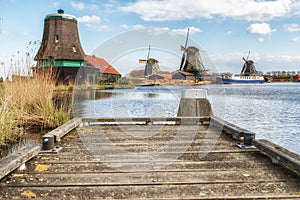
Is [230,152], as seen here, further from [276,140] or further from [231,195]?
[276,140]

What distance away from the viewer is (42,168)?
8.87 ft

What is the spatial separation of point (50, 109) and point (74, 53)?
23.0 m

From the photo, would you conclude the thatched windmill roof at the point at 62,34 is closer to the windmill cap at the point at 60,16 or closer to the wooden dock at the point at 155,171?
the windmill cap at the point at 60,16

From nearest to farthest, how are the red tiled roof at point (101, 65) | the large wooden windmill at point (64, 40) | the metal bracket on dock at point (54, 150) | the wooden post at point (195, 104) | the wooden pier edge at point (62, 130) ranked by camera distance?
the metal bracket on dock at point (54, 150) < the wooden pier edge at point (62, 130) < the wooden post at point (195, 104) < the large wooden windmill at point (64, 40) < the red tiled roof at point (101, 65)

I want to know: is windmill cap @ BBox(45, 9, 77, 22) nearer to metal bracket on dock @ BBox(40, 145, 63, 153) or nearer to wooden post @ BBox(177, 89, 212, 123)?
wooden post @ BBox(177, 89, 212, 123)

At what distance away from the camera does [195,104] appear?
19.0ft

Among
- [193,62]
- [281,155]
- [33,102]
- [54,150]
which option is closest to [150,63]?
[33,102]

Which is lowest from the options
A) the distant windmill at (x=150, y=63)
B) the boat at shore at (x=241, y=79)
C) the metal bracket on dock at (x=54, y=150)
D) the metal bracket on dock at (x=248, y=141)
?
the metal bracket on dock at (x=54, y=150)

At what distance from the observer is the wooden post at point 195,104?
5.79 meters

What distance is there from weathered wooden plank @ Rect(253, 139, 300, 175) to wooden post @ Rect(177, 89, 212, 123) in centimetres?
249

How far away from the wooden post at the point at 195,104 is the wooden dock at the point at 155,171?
1.66m

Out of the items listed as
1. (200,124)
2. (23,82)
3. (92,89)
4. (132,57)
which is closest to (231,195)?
(200,124)

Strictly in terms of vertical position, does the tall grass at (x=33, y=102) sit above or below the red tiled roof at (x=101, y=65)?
below

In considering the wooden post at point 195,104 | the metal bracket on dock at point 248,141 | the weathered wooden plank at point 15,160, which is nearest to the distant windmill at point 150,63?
the wooden post at point 195,104
